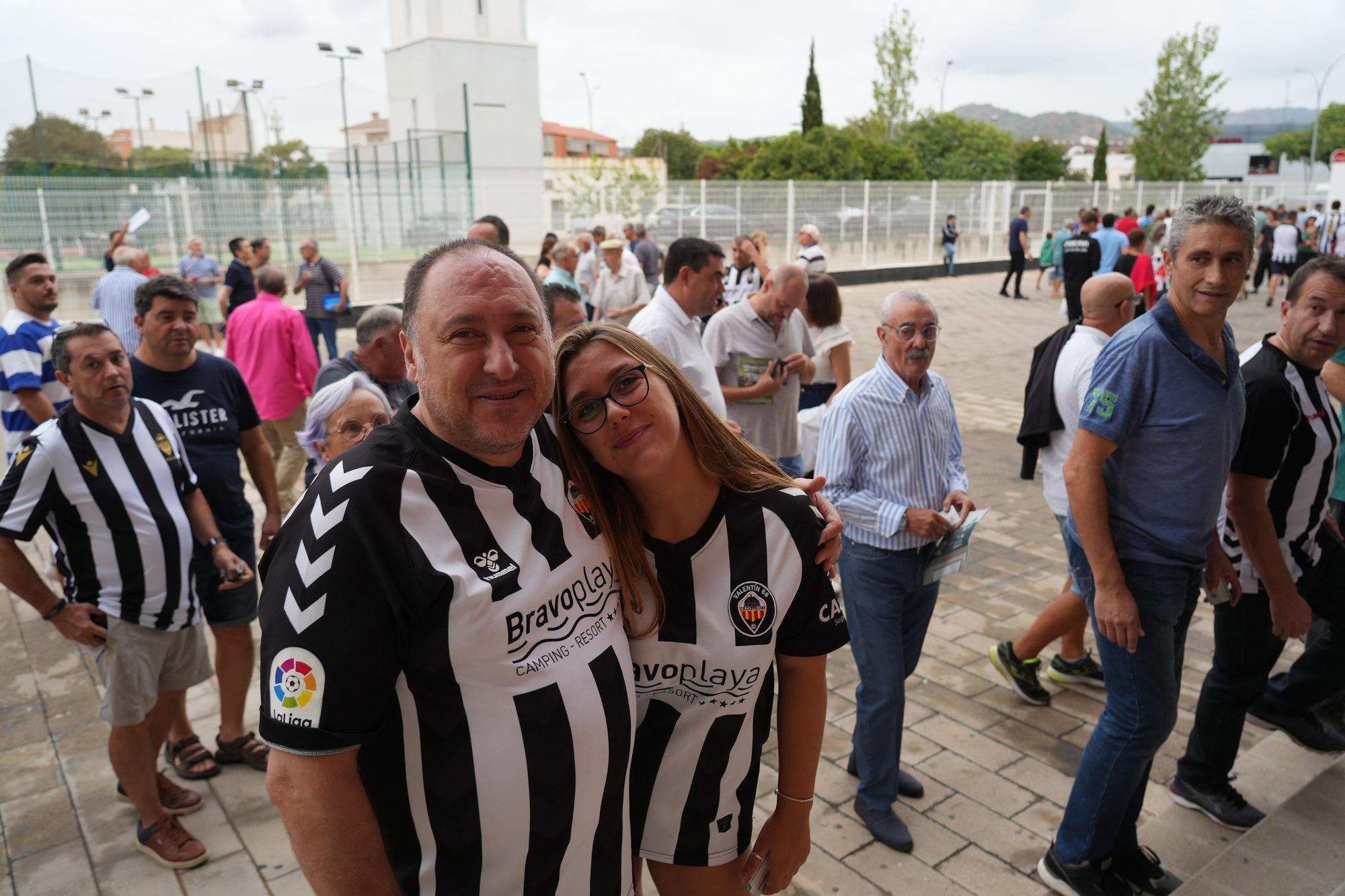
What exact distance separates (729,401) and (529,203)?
17931mm

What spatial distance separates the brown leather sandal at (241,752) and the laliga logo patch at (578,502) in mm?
2837

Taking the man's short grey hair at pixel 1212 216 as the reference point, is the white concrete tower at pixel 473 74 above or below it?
above

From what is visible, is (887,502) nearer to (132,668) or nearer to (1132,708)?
(1132,708)

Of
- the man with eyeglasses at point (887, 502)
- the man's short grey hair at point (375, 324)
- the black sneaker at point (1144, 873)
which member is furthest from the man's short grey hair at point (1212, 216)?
the man's short grey hair at point (375, 324)

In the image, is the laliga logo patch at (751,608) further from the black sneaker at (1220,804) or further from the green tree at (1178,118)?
the green tree at (1178,118)

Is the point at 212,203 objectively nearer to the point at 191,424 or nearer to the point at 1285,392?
the point at 191,424

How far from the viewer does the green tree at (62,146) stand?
18172mm

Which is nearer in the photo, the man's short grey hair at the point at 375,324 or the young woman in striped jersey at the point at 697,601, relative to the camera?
the young woman in striped jersey at the point at 697,601

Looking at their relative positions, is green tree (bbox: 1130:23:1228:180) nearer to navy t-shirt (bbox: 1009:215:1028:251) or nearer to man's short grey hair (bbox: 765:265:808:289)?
navy t-shirt (bbox: 1009:215:1028:251)

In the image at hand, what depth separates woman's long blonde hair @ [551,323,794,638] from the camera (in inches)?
68.5

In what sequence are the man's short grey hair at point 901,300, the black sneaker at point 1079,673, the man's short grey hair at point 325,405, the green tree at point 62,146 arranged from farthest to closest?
the green tree at point 62,146, the black sneaker at point 1079,673, the man's short grey hair at point 901,300, the man's short grey hair at point 325,405

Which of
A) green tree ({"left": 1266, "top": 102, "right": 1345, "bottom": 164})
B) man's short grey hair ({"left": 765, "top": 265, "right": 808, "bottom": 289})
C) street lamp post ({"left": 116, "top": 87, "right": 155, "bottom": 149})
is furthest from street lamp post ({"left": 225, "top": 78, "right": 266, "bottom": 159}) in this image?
green tree ({"left": 1266, "top": 102, "right": 1345, "bottom": 164})

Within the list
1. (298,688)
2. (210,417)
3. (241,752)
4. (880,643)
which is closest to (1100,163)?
(880,643)

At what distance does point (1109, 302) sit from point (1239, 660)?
1652mm
